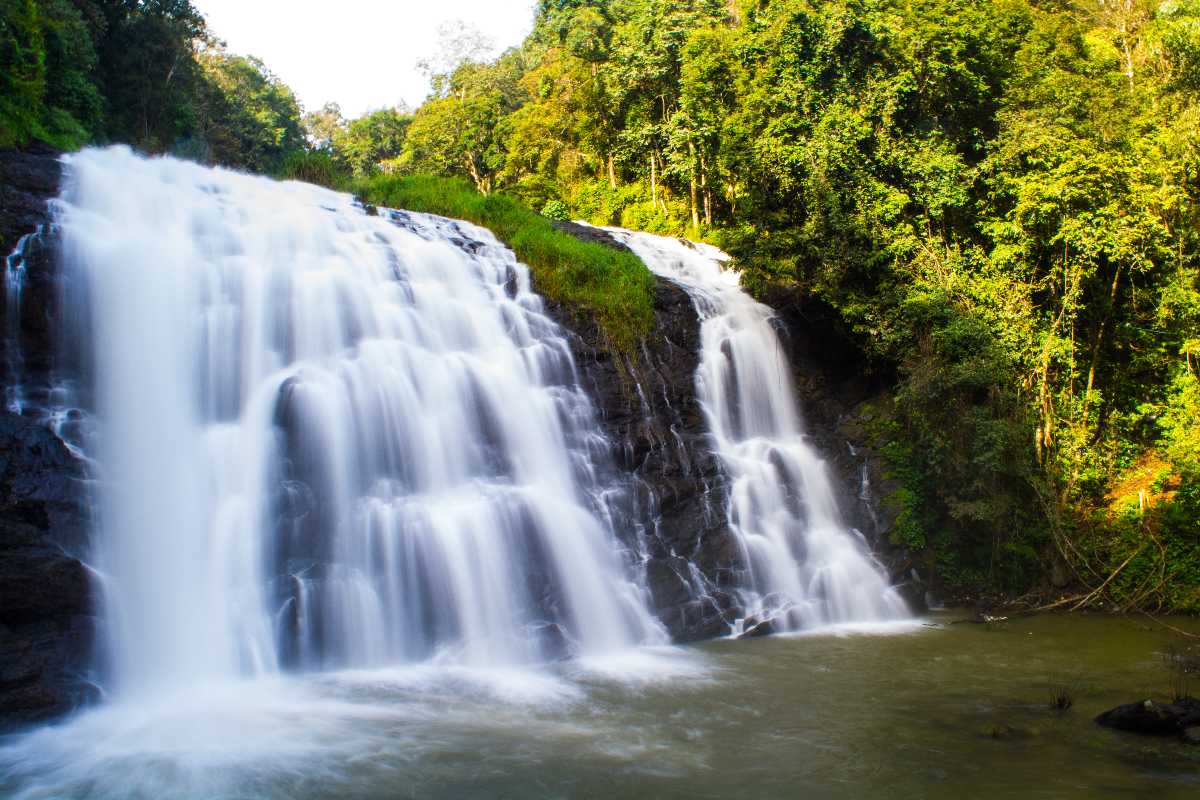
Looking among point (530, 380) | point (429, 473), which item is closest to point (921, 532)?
point (530, 380)

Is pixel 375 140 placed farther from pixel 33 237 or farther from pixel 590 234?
pixel 33 237

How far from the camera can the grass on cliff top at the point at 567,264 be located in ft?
45.9

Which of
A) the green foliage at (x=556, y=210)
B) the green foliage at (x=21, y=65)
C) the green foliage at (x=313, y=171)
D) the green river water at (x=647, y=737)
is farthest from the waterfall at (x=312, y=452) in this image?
the green foliage at (x=556, y=210)

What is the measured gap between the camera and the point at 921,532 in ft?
43.0

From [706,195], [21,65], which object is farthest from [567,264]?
[706,195]

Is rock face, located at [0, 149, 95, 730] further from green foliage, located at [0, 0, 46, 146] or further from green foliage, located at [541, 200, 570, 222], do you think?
green foliage, located at [541, 200, 570, 222]

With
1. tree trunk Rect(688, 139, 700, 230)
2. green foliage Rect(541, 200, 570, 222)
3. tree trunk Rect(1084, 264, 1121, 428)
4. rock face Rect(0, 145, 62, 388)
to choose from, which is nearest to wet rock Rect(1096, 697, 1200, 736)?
tree trunk Rect(1084, 264, 1121, 428)

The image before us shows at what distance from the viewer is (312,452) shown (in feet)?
32.8

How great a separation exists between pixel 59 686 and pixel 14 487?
6.37 ft

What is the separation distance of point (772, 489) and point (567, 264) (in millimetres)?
5145

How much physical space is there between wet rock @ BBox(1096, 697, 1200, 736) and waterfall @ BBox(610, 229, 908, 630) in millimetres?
4583

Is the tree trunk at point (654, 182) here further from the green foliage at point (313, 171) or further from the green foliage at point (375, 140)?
the green foliage at point (375, 140)

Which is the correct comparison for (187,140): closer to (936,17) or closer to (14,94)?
(14,94)

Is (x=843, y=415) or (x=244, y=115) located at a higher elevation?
(x=244, y=115)
